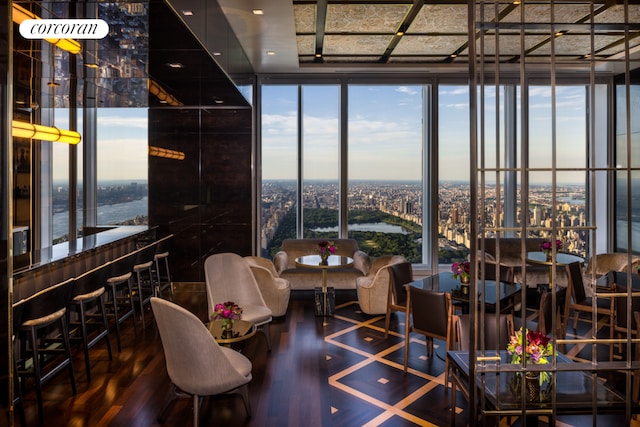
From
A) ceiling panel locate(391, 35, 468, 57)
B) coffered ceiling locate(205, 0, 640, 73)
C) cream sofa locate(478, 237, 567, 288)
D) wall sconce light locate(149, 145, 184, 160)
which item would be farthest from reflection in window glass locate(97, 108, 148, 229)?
cream sofa locate(478, 237, 567, 288)

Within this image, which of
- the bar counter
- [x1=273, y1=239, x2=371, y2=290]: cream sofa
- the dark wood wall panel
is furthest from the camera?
the dark wood wall panel

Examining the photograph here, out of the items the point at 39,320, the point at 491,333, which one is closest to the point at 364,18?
the point at 491,333

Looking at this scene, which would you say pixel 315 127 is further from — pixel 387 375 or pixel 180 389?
pixel 180 389

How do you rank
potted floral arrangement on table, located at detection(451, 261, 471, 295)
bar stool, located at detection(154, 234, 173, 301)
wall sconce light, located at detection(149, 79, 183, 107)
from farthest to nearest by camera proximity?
bar stool, located at detection(154, 234, 173, 301) → wall sconce light, located at detection(149, 79, 183, 107) → potted floral arrangement on table, located at detection(451, 261, 471, 295)

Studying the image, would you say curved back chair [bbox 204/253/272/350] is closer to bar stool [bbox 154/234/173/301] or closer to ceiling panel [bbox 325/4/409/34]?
bar stool [bbox 154/234/173/301]

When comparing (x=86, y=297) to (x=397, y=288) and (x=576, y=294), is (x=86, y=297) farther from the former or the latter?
(x=576, y=294)

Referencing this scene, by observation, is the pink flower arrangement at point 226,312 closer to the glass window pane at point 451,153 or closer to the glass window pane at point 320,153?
the glass window pane at point 320,153
